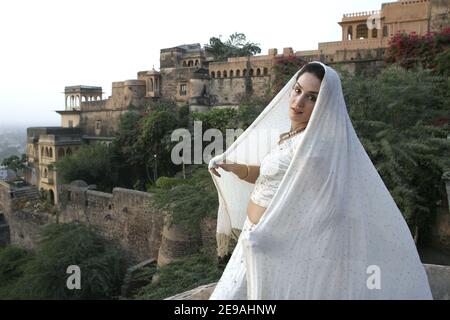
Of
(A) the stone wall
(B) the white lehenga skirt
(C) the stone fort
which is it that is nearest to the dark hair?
(B) the white lehenga skirt

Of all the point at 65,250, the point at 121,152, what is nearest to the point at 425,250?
the point at 65,250

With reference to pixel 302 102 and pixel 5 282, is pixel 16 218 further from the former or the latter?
pixel 302 102

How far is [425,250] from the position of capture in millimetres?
8297

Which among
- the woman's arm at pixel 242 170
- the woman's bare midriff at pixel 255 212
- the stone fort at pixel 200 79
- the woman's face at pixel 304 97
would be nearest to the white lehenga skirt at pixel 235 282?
the woman's bare midriff at pixel 255 212

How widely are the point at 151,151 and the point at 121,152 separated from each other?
2922 mm

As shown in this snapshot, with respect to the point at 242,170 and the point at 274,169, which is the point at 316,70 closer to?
the point at 274,169

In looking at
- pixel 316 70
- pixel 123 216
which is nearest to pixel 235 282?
pixel 316 70

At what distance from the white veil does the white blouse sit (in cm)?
27

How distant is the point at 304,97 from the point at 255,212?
81 cm

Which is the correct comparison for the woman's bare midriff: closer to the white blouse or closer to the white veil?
the white blouse

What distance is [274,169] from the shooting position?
8.40ft

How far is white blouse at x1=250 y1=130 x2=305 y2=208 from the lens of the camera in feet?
8.34

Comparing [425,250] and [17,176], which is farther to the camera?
[17,176]

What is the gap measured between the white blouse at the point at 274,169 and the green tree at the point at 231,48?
28605mm
